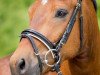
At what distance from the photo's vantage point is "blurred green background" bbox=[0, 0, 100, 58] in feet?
30.6

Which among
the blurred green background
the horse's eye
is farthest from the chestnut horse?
the blurred green background

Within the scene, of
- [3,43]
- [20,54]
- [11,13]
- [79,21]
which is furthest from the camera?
[11,13]

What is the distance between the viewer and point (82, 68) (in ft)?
16.3

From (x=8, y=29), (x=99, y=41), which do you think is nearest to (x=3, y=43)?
(x=8, y=29)

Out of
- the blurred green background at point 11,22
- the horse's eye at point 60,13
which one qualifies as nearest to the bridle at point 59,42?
the horse's eye at point 60,13

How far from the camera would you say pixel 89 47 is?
4918 millimetres

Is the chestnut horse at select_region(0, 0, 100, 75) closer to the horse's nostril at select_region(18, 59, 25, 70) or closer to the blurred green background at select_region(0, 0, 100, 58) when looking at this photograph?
the horse's nostril at select_region(18, 59, 25, 70)

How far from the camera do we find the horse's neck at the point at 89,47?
484 centimetres

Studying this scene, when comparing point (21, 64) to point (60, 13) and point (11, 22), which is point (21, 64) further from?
point (11, 22)

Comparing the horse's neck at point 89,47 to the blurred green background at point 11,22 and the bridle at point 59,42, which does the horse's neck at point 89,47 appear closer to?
the bridle at point 59,42

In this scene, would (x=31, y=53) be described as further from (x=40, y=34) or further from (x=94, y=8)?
(x=94, y=8)

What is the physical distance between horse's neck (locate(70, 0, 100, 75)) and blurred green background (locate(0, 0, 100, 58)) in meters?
4.13

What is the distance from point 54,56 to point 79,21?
470mm

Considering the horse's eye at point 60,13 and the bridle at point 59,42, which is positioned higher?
the horse's eye at point 60,13
